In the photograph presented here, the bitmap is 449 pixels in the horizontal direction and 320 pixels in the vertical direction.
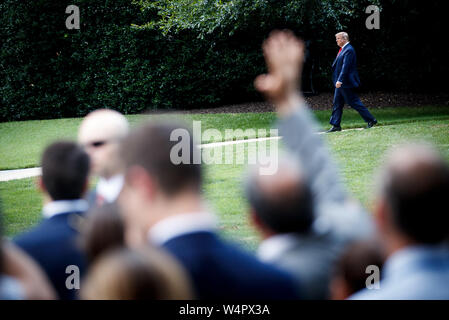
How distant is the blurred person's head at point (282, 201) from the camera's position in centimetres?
191

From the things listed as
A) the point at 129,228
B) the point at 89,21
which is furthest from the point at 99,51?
the point at 129,228

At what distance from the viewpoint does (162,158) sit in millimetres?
1889

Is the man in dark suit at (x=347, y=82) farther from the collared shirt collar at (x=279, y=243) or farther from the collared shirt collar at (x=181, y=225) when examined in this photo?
the collared shirt collar at (x=181, y=225)

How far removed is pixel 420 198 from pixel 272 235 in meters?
0.57

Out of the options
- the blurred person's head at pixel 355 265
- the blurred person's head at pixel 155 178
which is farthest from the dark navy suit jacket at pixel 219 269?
the blurred person's head at pixel 355 265

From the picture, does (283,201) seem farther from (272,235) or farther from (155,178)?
(155,178)

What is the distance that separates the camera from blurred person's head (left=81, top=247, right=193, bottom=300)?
1395 millimetres

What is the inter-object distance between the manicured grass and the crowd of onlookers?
412 inches

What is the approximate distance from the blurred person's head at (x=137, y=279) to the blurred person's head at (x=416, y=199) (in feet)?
2.49

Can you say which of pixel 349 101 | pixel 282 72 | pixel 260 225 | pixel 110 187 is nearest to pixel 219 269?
pixel 260 225

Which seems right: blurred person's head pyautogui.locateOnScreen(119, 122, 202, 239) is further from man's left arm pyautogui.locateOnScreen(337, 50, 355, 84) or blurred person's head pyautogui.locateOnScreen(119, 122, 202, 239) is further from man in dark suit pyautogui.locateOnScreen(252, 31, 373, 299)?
man's left arm pyautogui.locateOnScreen(337, 50, 355, 84)

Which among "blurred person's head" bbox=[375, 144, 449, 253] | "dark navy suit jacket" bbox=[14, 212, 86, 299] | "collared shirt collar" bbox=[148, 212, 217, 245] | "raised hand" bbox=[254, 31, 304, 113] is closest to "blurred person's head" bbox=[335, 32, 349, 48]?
"raised hand" bbox=[254, 31, 304, 113]
